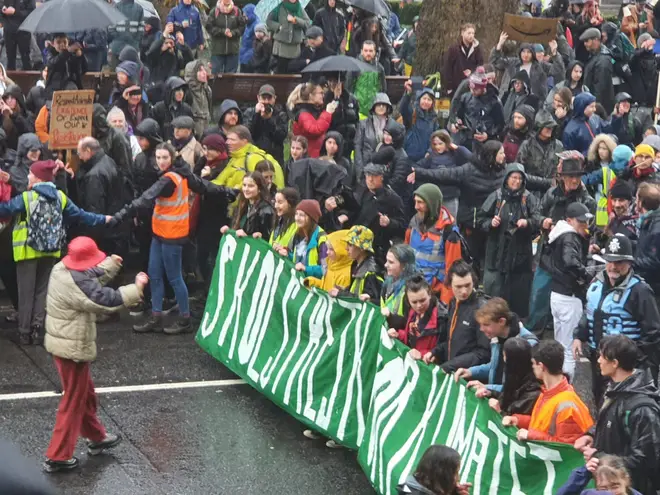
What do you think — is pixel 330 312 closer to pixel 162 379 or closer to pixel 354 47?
pixel 162 379

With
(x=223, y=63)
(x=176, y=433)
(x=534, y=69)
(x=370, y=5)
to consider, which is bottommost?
(x=176, y=433)

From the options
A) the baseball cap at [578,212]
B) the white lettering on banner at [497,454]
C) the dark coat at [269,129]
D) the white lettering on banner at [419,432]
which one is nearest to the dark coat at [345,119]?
the dark coat at [269,129]

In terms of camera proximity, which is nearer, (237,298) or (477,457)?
(477,457)

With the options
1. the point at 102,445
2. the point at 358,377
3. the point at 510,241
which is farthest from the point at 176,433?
the point at 510,241

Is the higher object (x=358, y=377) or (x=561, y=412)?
(x=561, y=412)

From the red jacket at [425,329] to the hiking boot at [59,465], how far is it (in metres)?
2.46

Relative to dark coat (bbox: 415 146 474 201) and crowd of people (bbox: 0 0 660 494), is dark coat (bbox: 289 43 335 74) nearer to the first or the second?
crowd of people (bbox: 0 0 660 494)

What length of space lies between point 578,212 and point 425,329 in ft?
9.38

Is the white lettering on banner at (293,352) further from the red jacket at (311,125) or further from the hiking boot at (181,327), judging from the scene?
the red jacket at (311,125)

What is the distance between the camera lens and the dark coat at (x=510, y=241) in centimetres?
1227

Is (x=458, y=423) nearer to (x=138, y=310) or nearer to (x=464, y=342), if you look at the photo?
(x=464, y=342)

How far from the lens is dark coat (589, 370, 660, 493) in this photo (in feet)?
20.8

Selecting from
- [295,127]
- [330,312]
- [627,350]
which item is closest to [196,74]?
[295,127]

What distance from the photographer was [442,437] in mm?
7566
